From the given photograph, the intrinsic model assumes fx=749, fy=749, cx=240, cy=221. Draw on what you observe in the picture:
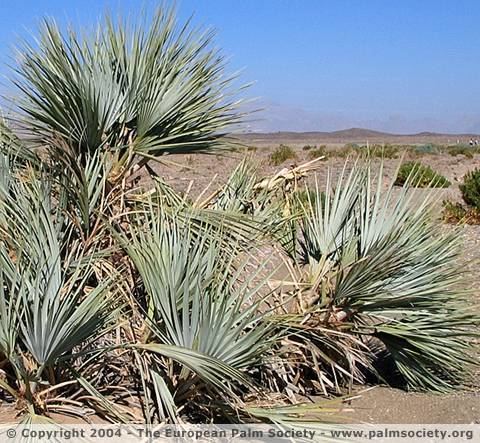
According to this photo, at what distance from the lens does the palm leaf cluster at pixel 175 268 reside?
12.2ft

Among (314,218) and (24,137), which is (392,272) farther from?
(24,137)

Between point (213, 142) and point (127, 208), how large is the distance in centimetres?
79

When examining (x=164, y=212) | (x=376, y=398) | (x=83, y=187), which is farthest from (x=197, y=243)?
(x=376, y=398)

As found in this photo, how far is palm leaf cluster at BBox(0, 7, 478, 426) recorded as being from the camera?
3.71 metres

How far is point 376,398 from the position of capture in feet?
16.2

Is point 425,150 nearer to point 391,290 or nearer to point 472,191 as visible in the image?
point 472,191

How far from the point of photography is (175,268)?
3.87 metres

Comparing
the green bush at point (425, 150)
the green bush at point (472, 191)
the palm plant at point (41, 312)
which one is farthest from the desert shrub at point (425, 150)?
the palm plant at point (41, 312)

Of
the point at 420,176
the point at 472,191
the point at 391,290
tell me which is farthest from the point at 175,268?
the point at 472,191

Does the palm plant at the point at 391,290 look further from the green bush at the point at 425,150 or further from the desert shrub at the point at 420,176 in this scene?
the green bush at the point at 425,150

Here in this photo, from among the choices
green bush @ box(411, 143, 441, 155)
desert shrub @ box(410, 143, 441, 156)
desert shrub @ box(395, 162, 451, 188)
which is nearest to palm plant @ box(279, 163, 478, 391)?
desert shrub @ box(395, 162, 451, 188)

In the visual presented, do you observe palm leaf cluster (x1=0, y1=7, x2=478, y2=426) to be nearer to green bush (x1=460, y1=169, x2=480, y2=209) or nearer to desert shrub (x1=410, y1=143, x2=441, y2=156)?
green bush (x1=460, y1=169, x2=480, y2=209)

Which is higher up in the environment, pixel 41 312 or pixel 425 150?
pixel 41 312

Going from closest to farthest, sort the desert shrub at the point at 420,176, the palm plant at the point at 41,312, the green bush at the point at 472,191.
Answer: the palm plant at the point at 41,312, the desert shrub at the point at 420,176, the green bush at the point at 472,191
